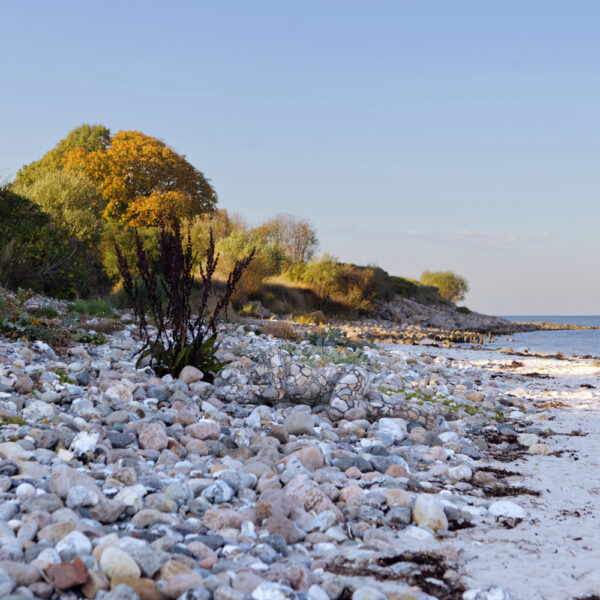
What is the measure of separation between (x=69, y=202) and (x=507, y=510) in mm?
22759

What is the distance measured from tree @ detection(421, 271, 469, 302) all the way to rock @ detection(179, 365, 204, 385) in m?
43.8

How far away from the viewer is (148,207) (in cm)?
2761

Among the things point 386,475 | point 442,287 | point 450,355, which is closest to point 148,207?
point 450,355

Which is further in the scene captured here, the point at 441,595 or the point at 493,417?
the point at 493,417

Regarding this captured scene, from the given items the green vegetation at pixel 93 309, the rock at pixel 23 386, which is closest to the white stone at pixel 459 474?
the rock at pixel 23 386

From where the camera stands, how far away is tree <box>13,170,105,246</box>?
69.1 ft

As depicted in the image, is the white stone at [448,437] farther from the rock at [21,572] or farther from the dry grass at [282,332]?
the dry grass at [282,332]

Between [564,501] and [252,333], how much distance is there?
313 inches

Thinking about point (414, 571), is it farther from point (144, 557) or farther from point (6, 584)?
point (6, 584)

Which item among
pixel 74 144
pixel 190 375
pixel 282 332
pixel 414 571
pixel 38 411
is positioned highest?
pixel 74 144

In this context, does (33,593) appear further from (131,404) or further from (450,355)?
(450,355)

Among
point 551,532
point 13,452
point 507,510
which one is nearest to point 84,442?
point 13,452

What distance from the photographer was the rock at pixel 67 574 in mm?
2066

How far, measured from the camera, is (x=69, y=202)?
22.9 m
